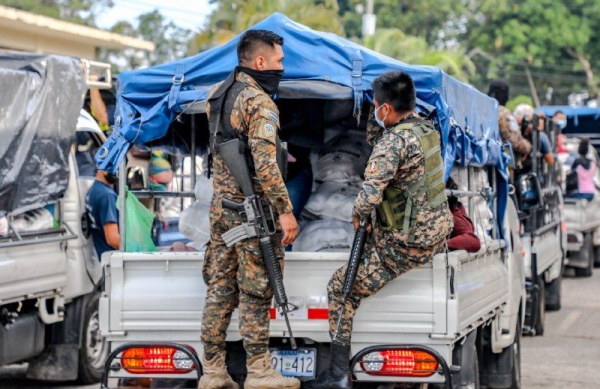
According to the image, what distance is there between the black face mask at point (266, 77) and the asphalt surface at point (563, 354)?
13.3 feet

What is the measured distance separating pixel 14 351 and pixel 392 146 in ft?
11.9

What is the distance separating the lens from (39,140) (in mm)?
8680

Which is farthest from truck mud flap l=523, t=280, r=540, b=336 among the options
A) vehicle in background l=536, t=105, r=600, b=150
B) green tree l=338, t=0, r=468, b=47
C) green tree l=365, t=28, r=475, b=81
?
green tree l=338, t=0, r=468, b=47

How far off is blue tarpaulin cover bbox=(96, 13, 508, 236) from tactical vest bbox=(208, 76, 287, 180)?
2.03 ft

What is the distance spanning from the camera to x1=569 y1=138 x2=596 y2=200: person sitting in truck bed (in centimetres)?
1761

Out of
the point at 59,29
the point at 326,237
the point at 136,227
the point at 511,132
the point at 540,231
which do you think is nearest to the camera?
the point at 326,237

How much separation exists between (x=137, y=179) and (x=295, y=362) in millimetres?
2852

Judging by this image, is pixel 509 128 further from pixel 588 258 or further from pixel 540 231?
pixel 588 258

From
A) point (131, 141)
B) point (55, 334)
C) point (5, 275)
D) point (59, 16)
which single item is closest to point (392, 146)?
point (131, 141)

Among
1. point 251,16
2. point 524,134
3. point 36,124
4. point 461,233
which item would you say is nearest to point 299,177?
point 461,233

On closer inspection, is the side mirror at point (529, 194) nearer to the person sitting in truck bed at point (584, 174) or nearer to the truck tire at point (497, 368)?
the truck tire at point (497, 368)

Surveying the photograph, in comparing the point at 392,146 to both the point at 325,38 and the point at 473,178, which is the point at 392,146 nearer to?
the point at 325,38

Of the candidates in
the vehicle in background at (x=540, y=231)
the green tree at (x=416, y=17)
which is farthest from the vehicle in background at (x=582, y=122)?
the green tree at (x=416, y=17)

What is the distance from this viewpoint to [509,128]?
10867mm
